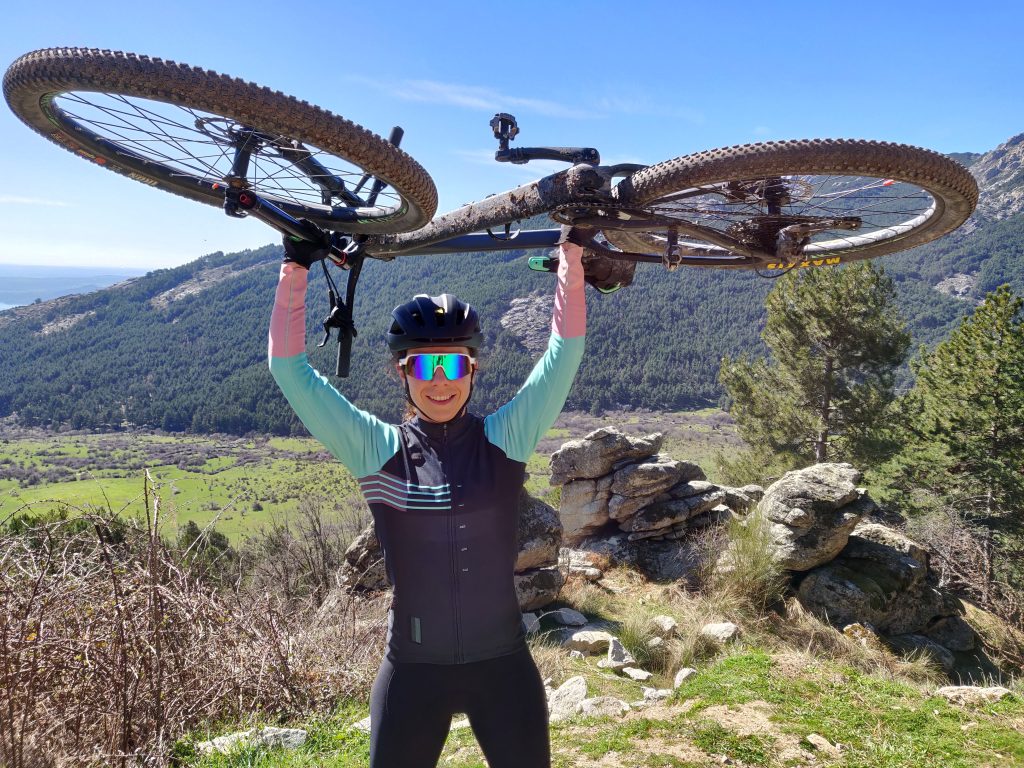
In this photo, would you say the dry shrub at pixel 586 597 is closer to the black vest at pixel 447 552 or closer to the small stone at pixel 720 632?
the small stone at pixel 720 632

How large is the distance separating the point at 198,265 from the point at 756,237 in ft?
662

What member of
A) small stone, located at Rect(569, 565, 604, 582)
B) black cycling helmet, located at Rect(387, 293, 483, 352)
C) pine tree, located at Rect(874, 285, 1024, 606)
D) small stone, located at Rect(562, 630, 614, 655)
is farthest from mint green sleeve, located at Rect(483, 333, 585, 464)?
pine tree, located at Rect(874, 285, 1024, 606)

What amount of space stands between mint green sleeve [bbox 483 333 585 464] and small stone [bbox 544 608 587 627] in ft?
21.2

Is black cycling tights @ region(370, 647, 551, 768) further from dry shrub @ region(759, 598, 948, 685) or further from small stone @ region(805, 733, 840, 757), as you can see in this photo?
dry shrub @ region(759, 598, 948, 685)

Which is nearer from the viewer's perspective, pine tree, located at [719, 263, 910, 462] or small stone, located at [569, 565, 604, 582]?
small stone, located at [569, 565, 604, 582]

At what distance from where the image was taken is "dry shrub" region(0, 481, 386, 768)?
297 cm

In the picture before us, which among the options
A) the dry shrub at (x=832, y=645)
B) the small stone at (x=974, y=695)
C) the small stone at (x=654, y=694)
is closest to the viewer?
the small stone at (x=974, y=695)

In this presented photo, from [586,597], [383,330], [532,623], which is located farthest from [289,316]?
[383,330]

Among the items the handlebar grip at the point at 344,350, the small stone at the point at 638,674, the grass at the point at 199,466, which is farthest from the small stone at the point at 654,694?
the grass at the point at 199,466

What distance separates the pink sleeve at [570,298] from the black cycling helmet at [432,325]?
0.29 metres

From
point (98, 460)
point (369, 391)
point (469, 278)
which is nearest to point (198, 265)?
point (469, 278)

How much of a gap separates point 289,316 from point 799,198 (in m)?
2.84

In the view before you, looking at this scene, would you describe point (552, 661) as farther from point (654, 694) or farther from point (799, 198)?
point (799, 198)

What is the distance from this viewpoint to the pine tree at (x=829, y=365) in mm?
16344
